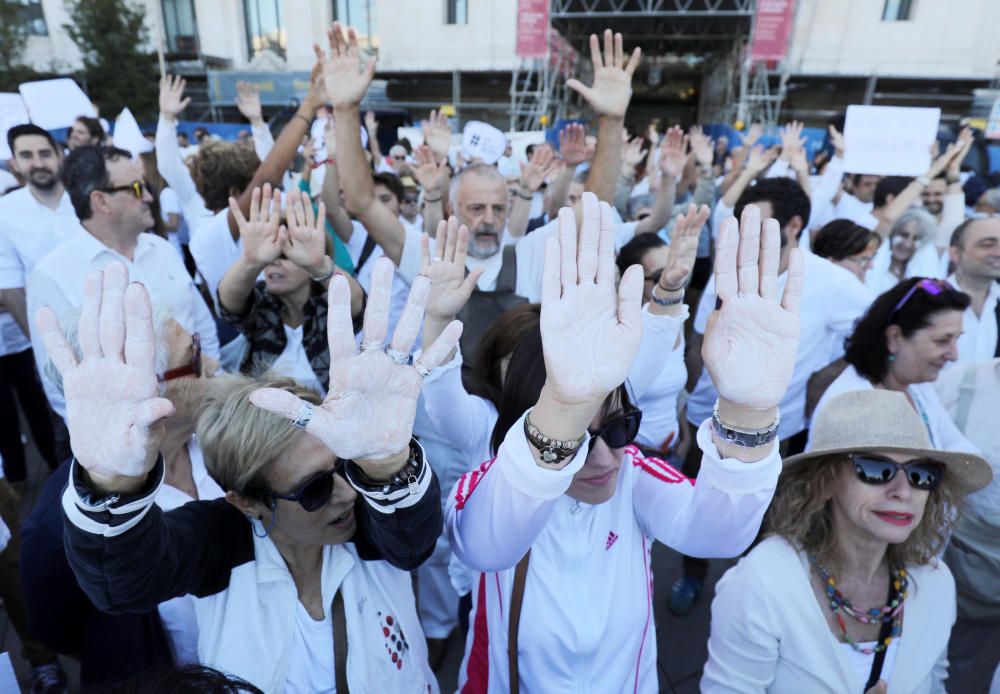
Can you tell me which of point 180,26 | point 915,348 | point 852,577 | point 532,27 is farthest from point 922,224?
point 180,26

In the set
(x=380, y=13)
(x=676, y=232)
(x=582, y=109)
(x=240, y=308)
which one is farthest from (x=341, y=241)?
(x=380, y=13)

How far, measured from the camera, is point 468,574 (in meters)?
1.91

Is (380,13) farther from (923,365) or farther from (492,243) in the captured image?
(923,365)

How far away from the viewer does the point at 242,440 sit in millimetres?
1348

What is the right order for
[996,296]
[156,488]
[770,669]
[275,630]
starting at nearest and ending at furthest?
1. [156,488]
2. [275,630]
3. [770,669]
4. [996,296]

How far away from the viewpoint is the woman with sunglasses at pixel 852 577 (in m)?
1.52

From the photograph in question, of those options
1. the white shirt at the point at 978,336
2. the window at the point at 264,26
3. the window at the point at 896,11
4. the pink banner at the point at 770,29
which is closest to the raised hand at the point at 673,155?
the white shirt at the point at 978,336

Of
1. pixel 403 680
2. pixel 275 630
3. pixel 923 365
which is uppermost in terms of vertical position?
pixel 923 365

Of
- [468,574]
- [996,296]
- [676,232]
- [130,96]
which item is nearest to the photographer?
[468,574]

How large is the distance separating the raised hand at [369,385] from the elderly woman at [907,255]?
3605mm

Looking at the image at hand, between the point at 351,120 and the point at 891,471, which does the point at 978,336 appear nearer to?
the point at 891,471

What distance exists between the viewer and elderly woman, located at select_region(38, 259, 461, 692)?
0.93 metres

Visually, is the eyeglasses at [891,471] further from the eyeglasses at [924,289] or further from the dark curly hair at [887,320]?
the eyeglasses at [924,289]

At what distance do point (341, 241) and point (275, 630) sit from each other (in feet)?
8.99
